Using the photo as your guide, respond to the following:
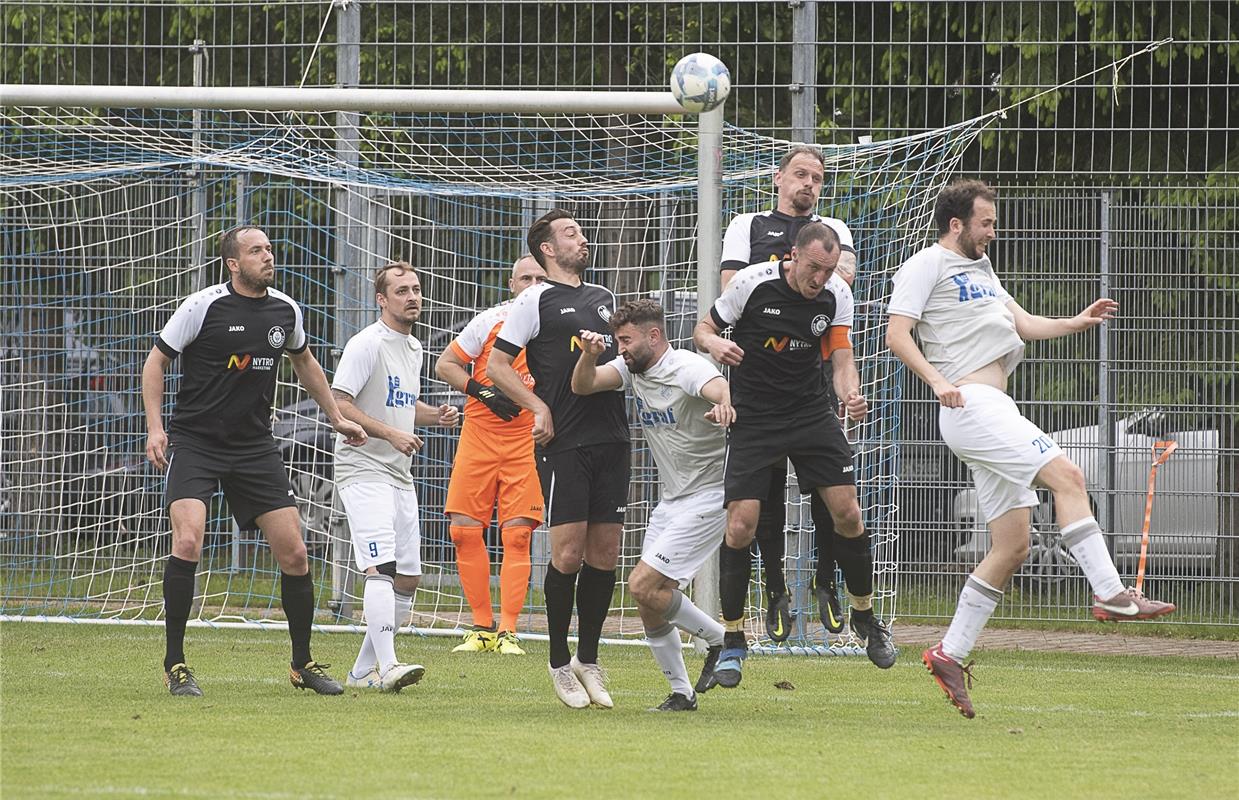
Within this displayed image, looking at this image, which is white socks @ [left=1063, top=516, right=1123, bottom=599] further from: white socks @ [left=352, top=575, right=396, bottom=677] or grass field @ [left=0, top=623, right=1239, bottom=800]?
white socks @ [left=352, top=575, right=396, bottom=677]

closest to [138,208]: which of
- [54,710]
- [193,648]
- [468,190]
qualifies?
[468,190]

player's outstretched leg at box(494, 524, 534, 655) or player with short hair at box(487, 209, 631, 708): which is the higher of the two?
player with short hair at box(487, 209, 631, 708)

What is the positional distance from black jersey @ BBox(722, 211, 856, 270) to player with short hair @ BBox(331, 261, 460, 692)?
1.77 meters

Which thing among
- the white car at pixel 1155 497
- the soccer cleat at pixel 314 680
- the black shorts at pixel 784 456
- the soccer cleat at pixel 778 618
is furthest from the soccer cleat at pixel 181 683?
the white car at pixel 1155 497

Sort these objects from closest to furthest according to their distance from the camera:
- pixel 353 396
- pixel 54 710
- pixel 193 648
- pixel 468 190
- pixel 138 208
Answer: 1. pixel 54 710
2. pixel 353 396
3. pixel 193 648
4. pixel 468 190
5. pixel 138 208

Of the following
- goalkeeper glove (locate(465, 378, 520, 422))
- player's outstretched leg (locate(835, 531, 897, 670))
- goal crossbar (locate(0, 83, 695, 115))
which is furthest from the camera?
goalkeeper glove (locate(465, 378, 520, 422))

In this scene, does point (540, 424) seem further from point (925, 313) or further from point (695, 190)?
point (695, 190)

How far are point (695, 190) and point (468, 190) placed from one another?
1.61m

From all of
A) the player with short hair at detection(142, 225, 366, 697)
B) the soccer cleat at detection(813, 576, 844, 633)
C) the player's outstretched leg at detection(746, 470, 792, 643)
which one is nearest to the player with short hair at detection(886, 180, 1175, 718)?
the player's outstretched leg at detection(746, 470, 792, 643)

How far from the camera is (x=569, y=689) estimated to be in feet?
25.9

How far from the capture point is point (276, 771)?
5.82 meters

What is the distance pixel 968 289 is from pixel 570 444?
1.96 m

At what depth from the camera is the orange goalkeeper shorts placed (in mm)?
10992

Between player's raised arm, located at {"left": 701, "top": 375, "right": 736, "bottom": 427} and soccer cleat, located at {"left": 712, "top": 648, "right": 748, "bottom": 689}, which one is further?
soccer cleat, located at {"left": 712, "top": 648, "right": 748, "bottom": 689}
